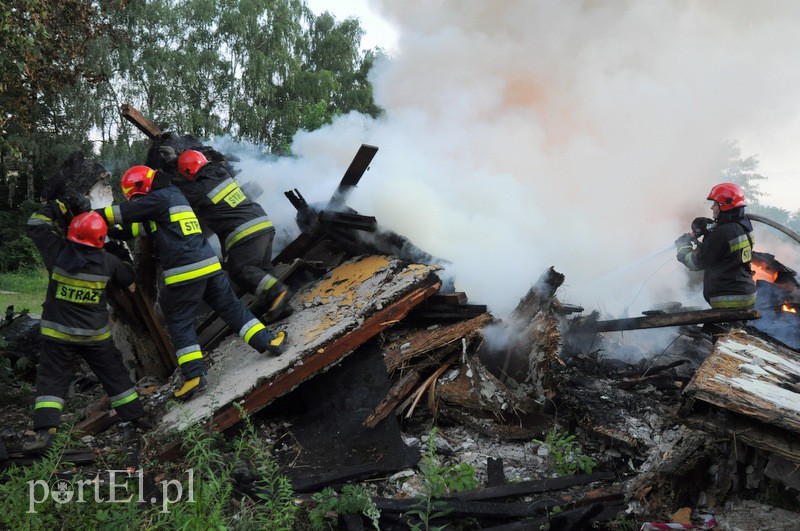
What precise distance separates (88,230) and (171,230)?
549 millimetres

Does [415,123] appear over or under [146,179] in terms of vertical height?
→ over

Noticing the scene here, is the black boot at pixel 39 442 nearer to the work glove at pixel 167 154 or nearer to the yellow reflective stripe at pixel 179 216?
the yellow reflective stripe at pixel 179 216

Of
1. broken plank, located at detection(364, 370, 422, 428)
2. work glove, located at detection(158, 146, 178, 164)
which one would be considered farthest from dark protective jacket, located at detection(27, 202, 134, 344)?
broken plank, located at detection(364, 370, 422, 428)

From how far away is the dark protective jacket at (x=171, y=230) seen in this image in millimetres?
3992

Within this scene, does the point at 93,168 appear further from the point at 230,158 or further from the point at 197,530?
the point at 197,530

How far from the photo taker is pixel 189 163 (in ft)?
15.3

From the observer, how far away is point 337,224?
16.8ft

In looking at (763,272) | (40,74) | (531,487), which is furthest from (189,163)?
(763,272)

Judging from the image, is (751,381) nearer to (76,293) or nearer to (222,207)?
(222,207)

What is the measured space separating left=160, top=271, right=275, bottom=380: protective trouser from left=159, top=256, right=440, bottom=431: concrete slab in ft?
0.66

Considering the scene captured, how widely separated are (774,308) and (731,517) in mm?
4329

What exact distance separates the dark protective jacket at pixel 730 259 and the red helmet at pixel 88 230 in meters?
5.48

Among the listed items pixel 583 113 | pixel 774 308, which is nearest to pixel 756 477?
pixel 774 308

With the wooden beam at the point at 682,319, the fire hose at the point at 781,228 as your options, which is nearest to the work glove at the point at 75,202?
the wooden beam at the point at 682,319
